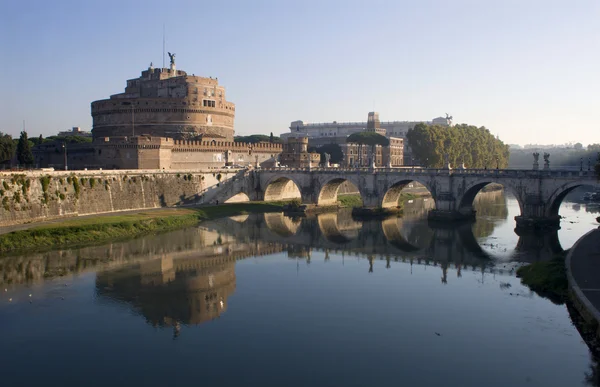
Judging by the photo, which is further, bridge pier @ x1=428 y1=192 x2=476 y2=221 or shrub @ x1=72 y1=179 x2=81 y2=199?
bridge pier @ x1=428 y1=192 x2=476 y2=221

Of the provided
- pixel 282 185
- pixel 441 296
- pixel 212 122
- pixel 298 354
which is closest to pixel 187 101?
pixel 212 122

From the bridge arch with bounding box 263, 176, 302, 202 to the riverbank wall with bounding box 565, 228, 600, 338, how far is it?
34.5 m

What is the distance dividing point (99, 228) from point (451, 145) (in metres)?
58.4

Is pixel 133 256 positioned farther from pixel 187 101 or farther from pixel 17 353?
pixel 187 101

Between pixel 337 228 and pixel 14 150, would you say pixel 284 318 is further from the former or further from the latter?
pixel 14 150

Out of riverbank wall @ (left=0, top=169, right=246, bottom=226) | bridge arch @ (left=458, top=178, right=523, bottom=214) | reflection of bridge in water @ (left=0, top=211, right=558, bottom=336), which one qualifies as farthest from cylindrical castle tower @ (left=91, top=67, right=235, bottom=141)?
bridge arch @ (left=458, top=178, right=523, bottom=214)

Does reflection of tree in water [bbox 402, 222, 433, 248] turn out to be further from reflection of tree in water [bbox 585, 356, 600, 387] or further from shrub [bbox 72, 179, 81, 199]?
shrub [bbox 72, 179, 81, 199]

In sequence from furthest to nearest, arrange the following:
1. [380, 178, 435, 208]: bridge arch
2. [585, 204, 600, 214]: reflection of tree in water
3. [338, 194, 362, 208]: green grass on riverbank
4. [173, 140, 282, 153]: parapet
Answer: [338, 194, 362, 208]: green grass on riverbank
[173, 140, 282, 153]: parapet
[585, 204, 600, 214]: reflection of tree in water
[380, 178, 435, 208]: bridge arch

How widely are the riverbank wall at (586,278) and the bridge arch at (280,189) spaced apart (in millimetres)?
34544

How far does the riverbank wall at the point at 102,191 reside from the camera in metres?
39.4

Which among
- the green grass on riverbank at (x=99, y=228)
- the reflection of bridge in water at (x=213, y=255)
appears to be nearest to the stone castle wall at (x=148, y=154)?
the green grass on riverbank at (x=99, y=228)

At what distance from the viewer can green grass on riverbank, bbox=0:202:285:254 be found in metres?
Answer: 34.2

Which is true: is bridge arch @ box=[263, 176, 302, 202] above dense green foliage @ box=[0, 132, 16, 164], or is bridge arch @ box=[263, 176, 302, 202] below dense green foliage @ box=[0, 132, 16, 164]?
below

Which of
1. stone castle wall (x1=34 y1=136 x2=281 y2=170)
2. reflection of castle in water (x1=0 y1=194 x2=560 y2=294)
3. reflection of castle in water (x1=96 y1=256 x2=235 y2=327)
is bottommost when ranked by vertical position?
reflection of castle in water (x1=96 y1=256 x2=235 y2=327)
